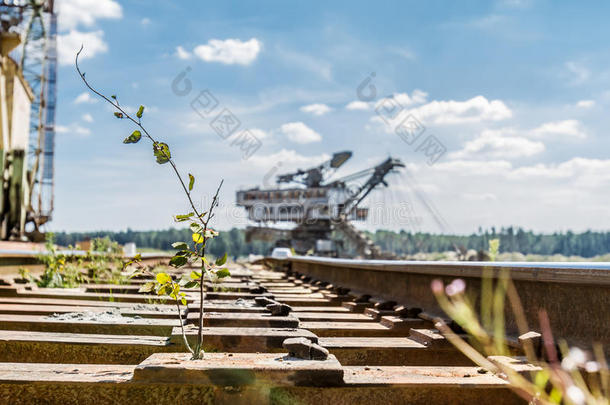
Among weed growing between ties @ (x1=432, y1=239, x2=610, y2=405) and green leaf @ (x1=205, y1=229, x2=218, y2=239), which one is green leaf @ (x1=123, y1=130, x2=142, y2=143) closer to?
green leaf @ (x1=205, y1=229, x2=218, y2=239)

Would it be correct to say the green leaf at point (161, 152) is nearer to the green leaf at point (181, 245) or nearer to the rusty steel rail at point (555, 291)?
the green leaf at point (181, 245)

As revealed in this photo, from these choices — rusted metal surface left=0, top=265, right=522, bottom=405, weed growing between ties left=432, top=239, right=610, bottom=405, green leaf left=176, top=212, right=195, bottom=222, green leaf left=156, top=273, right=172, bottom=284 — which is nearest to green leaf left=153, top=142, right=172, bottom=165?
green leaf left=176, top=212, right=195, bottom=222

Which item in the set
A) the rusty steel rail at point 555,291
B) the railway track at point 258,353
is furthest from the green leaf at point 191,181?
the rusty steel rail at point 555,291

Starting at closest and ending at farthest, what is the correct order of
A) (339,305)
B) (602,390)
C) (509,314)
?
(602,390), (509,314), (339,305)

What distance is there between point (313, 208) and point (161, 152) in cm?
6121

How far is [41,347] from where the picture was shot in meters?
2.47

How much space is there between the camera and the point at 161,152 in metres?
2.35

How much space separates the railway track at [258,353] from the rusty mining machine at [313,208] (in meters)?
53.0

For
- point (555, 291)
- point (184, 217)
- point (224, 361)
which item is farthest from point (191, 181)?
point (555, 291)

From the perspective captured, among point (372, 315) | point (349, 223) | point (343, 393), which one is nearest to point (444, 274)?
point (372, 315)

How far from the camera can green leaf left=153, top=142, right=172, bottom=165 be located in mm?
2340

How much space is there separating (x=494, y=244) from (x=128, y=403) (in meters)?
5.72

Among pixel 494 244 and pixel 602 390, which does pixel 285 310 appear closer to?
pixel 602 390

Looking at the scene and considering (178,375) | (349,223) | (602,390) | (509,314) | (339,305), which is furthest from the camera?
(349,223)
